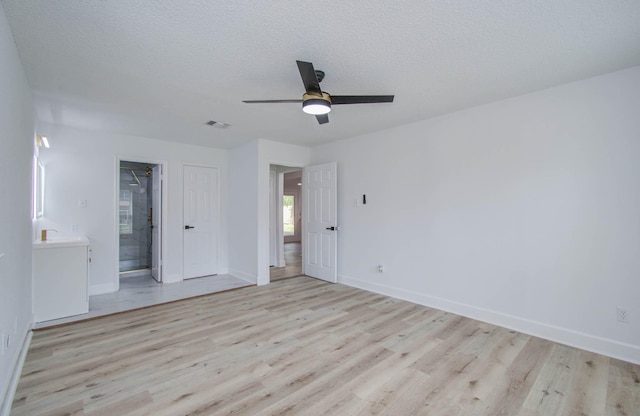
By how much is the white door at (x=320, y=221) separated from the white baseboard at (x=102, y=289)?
125 inches

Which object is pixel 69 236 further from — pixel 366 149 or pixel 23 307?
pixel 366 149

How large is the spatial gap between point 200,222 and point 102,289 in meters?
1.80

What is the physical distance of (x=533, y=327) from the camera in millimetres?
3000

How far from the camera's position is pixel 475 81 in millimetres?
2764

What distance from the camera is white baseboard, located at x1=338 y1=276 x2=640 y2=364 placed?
254 cm

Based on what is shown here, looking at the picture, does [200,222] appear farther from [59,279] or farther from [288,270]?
[59,279]

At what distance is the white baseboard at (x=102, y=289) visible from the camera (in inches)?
172

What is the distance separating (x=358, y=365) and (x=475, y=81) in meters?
2.80

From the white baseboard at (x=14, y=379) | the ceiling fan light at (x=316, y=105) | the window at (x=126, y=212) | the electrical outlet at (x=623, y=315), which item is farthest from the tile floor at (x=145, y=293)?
the electrical outlet at (x=623, y=315)

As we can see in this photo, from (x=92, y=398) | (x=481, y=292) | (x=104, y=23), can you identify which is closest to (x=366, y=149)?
(x=481, y=292)

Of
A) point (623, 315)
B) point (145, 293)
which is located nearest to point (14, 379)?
point (145, 293)

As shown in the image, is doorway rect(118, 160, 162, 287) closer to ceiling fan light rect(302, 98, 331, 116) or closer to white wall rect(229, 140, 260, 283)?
white wall rect(229, 140, 260, 283)

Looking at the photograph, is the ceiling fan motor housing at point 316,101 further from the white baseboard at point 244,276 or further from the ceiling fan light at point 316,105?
the white baseboard at point 244,276

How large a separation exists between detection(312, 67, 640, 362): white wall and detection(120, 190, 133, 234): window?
5.35 m
